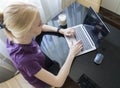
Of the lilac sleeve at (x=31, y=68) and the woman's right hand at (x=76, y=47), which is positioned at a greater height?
the lilac sleeve at (x=31, y=68)

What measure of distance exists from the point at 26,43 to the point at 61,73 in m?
0.30

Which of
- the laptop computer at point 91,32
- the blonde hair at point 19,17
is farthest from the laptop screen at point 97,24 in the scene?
the blonde hair at point 19,17

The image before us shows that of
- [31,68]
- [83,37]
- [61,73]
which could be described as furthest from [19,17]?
[83,37]

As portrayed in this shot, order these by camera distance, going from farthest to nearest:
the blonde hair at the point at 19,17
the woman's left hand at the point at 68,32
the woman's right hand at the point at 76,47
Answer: the woman's left hand at the point at 68,32, the woman's right hand at the point at 76,47, the blonde hair at the point at 19,17

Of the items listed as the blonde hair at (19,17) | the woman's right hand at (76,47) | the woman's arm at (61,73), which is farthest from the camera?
the woman's right hand at (76,47)

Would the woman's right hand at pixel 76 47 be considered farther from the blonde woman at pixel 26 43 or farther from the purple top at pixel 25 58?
the purple top at pixel 25 58

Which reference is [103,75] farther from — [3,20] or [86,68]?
[3,20]

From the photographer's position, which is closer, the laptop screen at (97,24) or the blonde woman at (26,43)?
the blonde woman at (26,43)

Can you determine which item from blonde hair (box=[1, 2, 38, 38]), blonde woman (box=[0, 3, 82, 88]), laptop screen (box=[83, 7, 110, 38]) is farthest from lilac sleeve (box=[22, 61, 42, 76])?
laptop screen (box=[83, 7, 110, 38])

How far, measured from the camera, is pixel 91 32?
1287mm

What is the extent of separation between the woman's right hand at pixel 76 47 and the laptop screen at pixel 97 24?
17 cm

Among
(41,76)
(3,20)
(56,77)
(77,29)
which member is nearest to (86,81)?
(56,77)

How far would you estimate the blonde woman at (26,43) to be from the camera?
854mm

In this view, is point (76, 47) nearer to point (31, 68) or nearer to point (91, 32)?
point (91, 32)
